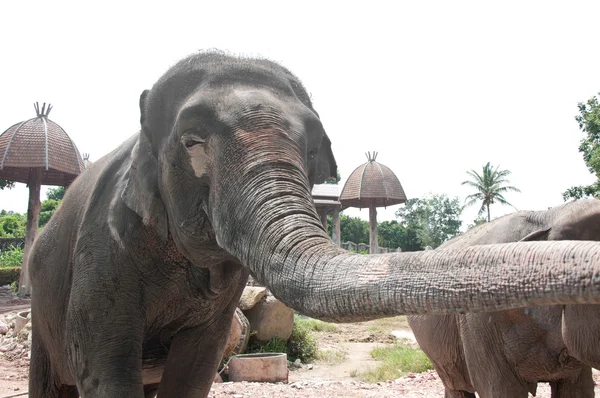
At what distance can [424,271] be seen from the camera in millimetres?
1416

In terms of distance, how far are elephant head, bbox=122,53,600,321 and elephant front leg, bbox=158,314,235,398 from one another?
806mm

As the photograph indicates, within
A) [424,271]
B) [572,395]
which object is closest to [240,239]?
[424,271]

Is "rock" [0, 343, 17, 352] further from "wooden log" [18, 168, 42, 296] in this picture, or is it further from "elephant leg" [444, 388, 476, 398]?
"elephant leg" [444, 388, 476, 398]

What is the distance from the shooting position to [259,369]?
864cm

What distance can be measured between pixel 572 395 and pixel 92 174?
3935 mm

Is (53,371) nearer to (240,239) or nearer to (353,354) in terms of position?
(240,239)

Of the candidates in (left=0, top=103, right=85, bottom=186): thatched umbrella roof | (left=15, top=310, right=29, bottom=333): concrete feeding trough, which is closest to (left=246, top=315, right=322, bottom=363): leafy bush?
(left=15, top=310, right=29, bottom=333): concrete feeding trough

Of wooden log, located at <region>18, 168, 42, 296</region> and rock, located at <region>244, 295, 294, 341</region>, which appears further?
wooden log, located at <region>18, 168, 42, 296</region>

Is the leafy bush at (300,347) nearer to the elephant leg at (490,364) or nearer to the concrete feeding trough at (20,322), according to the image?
the concrete feeding trough at (20,322)

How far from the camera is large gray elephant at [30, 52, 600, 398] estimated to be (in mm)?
1369

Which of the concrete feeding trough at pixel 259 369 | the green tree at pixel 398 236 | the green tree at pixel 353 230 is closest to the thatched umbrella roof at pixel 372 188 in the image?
the concrete feeding trough at pixel 259 369

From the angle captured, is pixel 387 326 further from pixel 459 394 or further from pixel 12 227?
pixel 12 227

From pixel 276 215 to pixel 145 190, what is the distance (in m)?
0.98

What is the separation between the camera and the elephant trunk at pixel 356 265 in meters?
1.21
